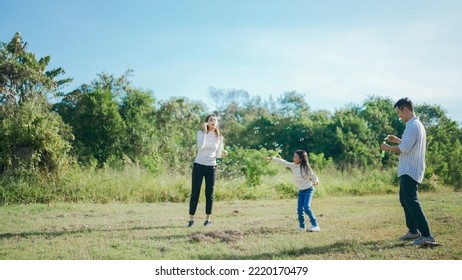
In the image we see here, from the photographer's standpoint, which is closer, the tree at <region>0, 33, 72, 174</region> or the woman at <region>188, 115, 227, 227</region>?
the woman at <region>188, 115, 227, 227</region>

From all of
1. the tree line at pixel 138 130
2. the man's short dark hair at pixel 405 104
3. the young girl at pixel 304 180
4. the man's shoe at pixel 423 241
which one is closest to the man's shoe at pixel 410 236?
the man's shoe at pixel 423 241

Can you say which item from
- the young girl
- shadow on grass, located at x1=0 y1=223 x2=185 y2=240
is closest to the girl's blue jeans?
the young girl

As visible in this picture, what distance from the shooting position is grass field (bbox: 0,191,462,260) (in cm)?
515

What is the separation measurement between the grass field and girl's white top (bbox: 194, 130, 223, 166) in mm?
1041

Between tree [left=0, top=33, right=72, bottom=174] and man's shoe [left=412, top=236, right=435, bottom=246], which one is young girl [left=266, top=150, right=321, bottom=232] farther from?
tree [left=0, top=33, right=72, bottom=174]

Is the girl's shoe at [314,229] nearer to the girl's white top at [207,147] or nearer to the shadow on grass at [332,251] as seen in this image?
the shadow on grass at [332,251]

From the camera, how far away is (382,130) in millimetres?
21156

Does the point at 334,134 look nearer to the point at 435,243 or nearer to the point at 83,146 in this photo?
the point at 83,146

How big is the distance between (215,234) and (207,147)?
1490 mm

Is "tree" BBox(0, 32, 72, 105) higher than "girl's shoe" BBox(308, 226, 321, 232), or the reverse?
"tree" BBox(0, 32, 72, 105)

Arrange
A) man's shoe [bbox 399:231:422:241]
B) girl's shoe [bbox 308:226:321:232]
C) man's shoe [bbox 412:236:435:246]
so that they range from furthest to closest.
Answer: girl's shoe [bbox 308:226:321:232] < man's shoe [bbox 399:231:422:241] < man's shoe [bbox 412:236:435:246]

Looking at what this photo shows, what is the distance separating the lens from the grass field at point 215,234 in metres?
5.15

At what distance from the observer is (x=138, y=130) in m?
18.8

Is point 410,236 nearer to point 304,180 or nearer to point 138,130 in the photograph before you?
point 304,180
